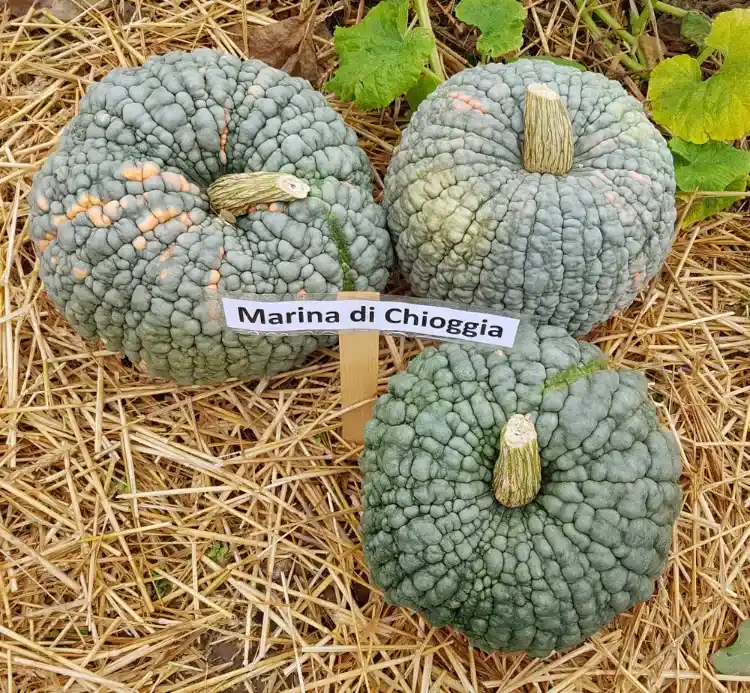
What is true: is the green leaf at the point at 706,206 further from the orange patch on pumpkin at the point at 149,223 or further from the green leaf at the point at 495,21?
the orange patch on pumpkin at the point at 149,223

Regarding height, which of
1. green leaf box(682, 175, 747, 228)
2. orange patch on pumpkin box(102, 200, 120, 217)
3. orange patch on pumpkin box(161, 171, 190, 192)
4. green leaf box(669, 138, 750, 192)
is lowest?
green leaf box(682, 175, 747, 228)

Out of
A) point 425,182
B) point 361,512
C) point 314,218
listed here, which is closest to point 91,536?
point 361,512

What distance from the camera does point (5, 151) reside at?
297cm

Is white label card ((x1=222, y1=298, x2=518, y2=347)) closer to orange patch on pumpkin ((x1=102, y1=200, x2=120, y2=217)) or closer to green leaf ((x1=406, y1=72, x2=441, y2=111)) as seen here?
orange patch on pumpkin ((x1=102, y1=200, x2=120, y2=217))

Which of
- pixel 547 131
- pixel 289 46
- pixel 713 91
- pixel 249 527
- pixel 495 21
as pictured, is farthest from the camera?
pixel 289 46

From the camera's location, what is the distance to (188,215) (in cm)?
233

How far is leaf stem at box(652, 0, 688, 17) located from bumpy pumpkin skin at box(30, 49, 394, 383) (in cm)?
171

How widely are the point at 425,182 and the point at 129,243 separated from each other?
94 centimetres

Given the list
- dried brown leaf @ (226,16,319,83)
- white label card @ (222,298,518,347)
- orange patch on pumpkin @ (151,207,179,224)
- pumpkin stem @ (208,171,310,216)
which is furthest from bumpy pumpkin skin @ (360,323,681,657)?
dried brown leaf @ (226,16,319,83)

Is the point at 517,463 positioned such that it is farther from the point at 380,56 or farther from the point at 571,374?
the point at 380,56

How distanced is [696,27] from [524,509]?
2239 millimetres

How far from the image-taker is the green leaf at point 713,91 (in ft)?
8.79

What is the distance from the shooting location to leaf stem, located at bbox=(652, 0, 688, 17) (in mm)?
3227

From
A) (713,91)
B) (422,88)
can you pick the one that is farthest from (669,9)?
(422,88)
